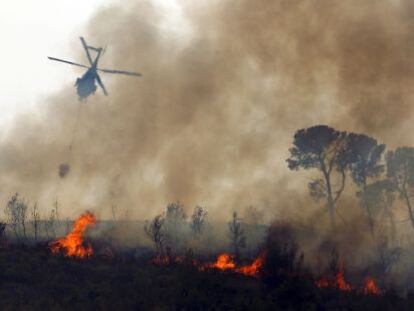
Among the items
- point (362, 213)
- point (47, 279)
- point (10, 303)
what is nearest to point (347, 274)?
point (362, 213)

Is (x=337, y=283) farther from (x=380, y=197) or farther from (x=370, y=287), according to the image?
(x=380, y=197)

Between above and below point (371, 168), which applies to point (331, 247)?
below

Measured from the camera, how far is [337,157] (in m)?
54.3

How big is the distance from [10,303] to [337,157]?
1596 inches

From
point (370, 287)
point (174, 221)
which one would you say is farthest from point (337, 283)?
point (174, 221)

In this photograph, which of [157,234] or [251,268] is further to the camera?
[157,234]

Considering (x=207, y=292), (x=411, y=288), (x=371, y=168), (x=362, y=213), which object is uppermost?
(x=371, y=168)

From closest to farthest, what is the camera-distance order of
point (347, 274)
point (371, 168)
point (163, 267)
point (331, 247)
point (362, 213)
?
point (163, 267)
point (347, 274)
point (331, 247)
point (371, 168)
point (362, 213)

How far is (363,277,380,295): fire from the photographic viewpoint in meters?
36.9

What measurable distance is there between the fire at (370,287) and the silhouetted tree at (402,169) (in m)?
15.1

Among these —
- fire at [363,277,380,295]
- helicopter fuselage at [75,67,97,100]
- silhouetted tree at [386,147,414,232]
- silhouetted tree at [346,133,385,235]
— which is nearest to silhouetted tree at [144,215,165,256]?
helicopter fuselage at [75,67,97,100]

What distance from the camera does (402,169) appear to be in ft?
175

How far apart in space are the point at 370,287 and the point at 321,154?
19.5m

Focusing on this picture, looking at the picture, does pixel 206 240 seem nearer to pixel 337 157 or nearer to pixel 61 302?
pixel 337 157
